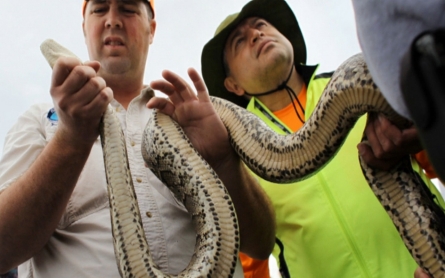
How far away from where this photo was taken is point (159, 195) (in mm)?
3318

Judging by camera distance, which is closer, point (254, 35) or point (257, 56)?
point (257, 56)

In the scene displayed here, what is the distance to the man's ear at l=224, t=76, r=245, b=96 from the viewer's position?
5.46 metres

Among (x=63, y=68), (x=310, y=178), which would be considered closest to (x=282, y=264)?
(x=310, y=178)

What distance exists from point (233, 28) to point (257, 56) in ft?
2.00

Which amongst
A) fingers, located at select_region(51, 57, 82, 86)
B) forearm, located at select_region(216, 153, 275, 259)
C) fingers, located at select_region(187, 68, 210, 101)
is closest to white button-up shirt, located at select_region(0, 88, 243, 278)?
forearm, located at select_region(216, 153, 275, 259)

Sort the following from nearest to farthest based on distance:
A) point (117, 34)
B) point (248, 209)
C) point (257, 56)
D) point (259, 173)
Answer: point (259, 173), point (248, 209), point (117, 34), point (257, 56)

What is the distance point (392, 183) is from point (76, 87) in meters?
2.12

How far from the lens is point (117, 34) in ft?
13.8

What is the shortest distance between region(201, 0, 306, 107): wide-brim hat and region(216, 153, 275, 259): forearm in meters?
2.22

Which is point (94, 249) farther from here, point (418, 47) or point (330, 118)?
point (418, 47)

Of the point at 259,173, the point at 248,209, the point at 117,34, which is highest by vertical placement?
the point at 117,34

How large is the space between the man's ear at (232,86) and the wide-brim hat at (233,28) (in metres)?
0.06

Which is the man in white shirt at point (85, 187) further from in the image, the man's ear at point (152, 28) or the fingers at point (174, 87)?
the man's ear at point (152, 28)

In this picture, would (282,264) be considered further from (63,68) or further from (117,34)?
(117,34)
